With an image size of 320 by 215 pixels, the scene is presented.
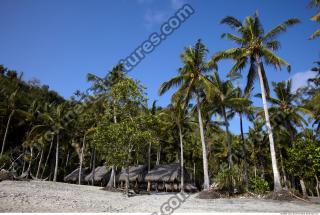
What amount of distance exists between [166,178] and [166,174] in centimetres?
62

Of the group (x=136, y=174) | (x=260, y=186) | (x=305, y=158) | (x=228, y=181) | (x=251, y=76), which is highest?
(x=251, y=76)

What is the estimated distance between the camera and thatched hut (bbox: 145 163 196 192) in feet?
94.8

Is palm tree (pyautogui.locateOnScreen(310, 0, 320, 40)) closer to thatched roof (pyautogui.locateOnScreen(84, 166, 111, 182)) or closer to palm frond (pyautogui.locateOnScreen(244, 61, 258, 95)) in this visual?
palm frond (pyautogui.locateOnScreen(244, 61, 258, 95))

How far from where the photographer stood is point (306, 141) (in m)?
24.8

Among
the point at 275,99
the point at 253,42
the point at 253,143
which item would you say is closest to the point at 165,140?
the point at 253,143

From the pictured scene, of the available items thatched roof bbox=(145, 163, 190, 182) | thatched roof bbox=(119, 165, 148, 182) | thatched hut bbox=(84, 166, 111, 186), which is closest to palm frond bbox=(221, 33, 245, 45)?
thatched roof bbox=(145, 163, 190, 182)

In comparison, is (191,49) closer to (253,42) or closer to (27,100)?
(253,42)

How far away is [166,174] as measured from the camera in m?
29.6

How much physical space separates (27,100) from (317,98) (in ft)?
123

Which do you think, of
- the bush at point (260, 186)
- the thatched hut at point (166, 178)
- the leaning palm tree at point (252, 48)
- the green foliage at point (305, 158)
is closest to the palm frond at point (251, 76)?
the leaning palm tree at point (252, 48)

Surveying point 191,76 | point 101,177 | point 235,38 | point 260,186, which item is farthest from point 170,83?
point 101,177

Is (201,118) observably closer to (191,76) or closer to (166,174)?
(191,76)

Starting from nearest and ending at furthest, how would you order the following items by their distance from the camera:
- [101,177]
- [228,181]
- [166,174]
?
[228,181], [166,174], [101,177]

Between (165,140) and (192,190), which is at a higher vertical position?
(165,140)
